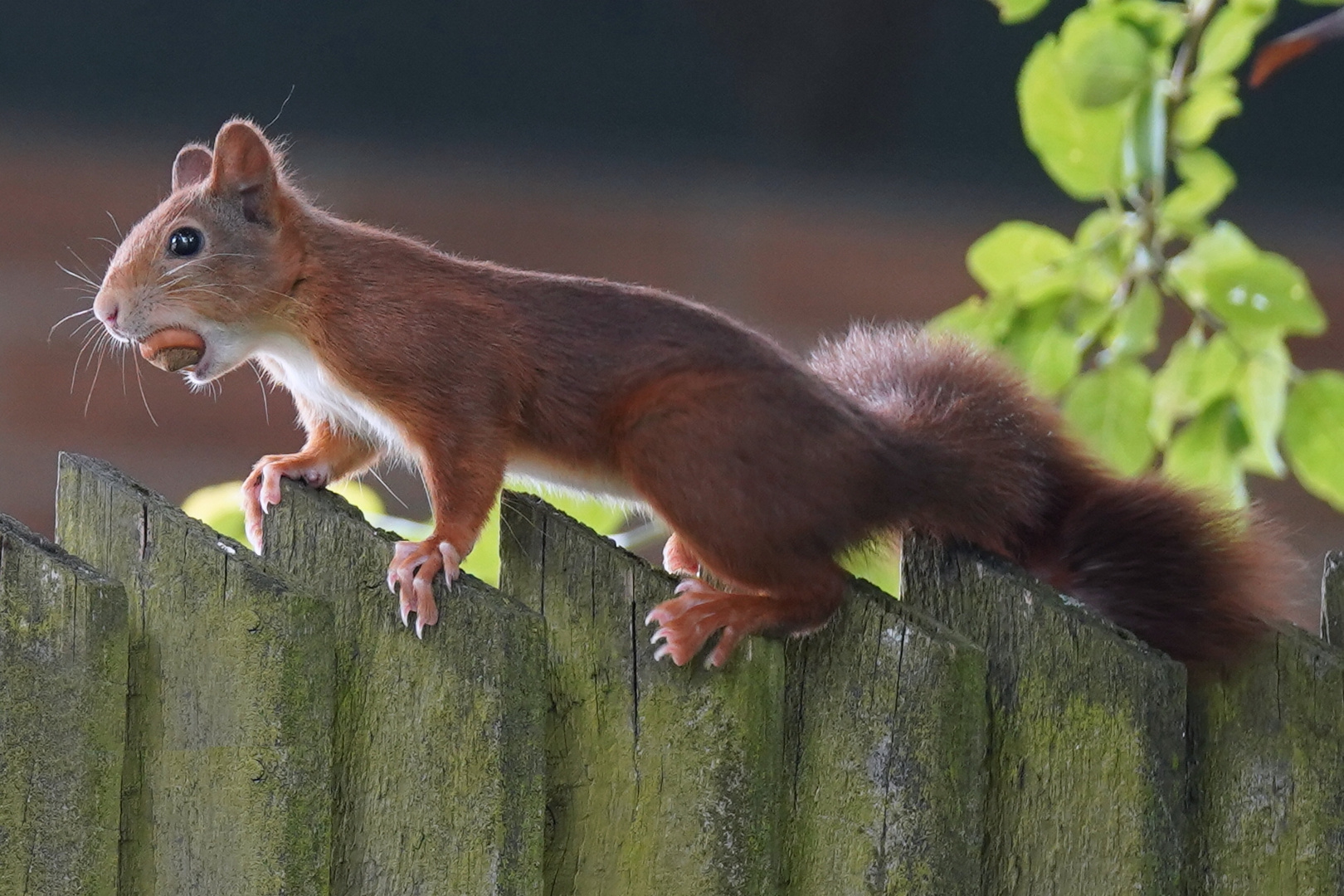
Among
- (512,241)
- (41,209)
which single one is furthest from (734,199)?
(41,209)

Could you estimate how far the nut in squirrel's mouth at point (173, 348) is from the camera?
171cm

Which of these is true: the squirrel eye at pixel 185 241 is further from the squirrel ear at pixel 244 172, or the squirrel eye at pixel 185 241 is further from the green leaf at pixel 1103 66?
the green leaf at pixel 1103 66

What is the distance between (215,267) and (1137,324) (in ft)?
3.30

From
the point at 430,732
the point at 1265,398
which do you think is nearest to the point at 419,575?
the point at 430,732

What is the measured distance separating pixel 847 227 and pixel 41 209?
1.72 meters

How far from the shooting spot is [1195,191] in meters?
2.01

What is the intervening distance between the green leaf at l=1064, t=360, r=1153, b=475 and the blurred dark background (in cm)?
184

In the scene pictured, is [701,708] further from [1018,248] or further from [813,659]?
[1018,248]

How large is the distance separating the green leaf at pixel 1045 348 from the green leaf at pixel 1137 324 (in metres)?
0.05

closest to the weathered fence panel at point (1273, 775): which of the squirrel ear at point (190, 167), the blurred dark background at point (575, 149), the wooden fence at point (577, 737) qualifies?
the wooden fence at point (577, 737)

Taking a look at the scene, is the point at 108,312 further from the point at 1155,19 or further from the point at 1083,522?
the point at 1155,19

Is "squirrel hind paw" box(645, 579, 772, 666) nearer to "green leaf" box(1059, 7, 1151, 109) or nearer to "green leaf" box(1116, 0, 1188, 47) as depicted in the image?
"green leaf" box(1059, 7, 1151, 109)

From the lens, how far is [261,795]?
139 cm

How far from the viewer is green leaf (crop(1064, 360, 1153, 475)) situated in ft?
5.90
